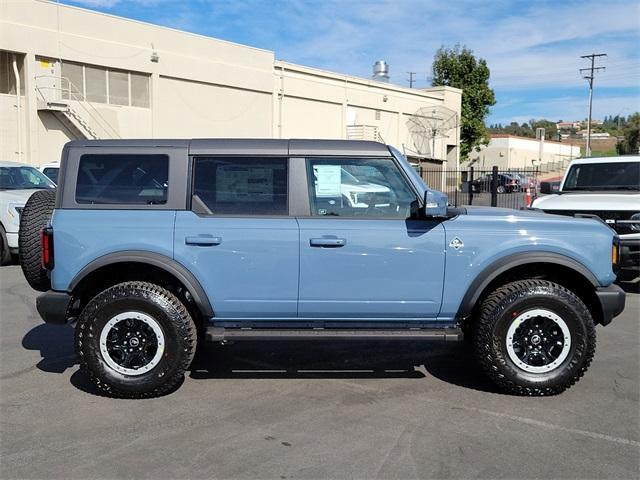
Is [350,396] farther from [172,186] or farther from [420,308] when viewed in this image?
[172,186]

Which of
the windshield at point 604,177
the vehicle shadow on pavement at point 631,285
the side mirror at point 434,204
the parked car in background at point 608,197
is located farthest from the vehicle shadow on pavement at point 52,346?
the windshield at point 604,177

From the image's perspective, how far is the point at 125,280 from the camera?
4953mm

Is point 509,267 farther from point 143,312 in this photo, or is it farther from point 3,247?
point 3,247

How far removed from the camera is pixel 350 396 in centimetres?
481

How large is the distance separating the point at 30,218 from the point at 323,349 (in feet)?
9.61

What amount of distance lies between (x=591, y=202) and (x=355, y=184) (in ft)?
18.4

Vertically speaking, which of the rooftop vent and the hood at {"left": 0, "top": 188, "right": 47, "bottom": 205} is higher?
the rooftop vent

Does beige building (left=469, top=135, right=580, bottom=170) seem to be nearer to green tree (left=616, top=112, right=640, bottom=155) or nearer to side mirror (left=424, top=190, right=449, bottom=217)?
green tree (left=616, top=112, right=640, bottom=155)

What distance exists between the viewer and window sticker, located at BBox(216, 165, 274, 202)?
15.9 feet

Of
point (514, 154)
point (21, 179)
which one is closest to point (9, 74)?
point (21, 179)

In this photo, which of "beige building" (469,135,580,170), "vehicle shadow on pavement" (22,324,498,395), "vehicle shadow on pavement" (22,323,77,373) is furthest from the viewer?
"beige building" (469,135,580,170)

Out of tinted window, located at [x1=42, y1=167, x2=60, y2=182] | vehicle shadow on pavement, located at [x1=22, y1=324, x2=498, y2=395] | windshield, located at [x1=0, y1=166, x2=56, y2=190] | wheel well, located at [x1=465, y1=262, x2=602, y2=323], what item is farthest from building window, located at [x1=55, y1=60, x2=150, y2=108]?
wheel well, located at [x1=465, y1=262, x2=602, y2=323]

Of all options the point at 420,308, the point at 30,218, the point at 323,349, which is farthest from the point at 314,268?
the point at 30,218

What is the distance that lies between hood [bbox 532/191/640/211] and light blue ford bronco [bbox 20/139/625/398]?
4328mm
